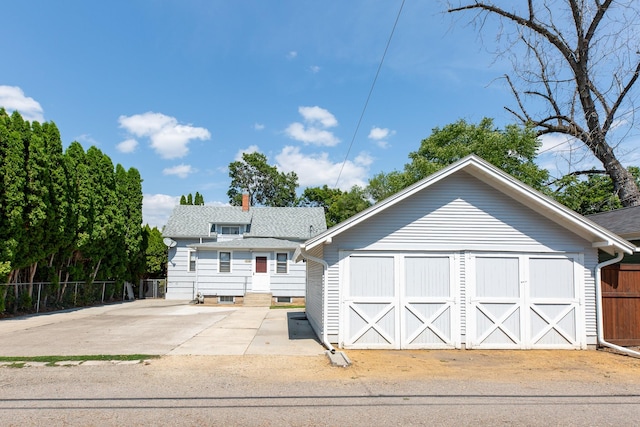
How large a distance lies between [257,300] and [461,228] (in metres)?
14.7

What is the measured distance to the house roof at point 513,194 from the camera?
9875 mm

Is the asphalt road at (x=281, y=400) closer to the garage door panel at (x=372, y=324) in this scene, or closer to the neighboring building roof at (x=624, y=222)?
the garage door panel at (x=372, y=324)

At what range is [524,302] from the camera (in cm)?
1021

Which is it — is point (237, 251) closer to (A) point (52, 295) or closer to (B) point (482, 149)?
(A) point (52, 295)

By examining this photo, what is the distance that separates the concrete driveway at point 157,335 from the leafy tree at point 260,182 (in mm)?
38829

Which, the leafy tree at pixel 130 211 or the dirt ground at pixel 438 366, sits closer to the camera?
the dirt ground at pixel 438 366

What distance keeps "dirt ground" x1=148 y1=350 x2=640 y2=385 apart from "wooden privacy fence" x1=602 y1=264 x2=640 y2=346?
0.93 meters

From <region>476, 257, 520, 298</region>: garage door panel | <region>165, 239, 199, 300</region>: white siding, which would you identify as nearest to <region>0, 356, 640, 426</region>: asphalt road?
<region>476, 257, 520, 298</region>: garage door panel

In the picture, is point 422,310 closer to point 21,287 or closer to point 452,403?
point 452,403

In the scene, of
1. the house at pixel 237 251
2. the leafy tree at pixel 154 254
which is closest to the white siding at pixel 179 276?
the house at pixel 237 251

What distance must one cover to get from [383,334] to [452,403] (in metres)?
4.08

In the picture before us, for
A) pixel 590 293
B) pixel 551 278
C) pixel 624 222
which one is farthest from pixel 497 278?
pixel 624 222

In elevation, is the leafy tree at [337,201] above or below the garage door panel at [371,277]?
above

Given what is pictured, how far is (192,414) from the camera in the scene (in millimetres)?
5418
